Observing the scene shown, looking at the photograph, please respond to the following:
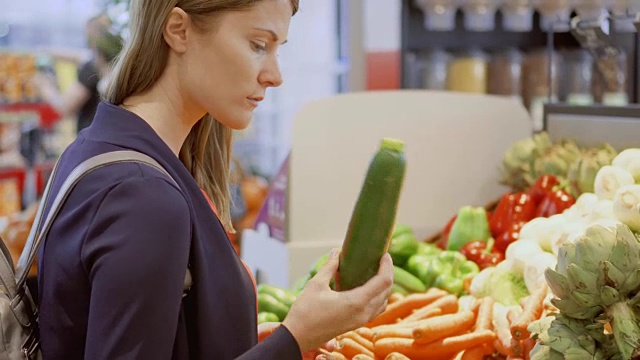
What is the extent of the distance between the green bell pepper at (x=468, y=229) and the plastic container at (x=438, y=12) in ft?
9.26

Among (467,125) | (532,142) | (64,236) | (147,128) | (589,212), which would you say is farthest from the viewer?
(467,125)

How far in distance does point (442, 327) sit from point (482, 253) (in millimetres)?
766

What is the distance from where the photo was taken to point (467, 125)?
12.2ft

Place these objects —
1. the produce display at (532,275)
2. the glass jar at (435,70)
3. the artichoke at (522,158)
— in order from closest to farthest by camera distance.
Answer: the produce display at (532,275), the artichoke at (522,158), the glass jar at (435,70)

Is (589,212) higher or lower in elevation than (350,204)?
higher

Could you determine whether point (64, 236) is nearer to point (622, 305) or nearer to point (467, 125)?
point (622, 305)

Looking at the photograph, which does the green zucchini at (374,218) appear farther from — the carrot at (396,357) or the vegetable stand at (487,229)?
the carrot at (396,357)

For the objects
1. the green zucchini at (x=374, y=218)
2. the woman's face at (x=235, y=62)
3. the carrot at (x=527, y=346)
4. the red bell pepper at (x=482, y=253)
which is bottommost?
the red bell pepper at (x=482, y=253)

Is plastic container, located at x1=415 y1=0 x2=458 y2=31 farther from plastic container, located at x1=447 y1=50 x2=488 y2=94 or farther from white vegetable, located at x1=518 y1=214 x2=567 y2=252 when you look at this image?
white vegetable, located at x1=518 y1=214 x2=567 y2=252

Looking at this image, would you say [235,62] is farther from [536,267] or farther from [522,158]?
[522,158]

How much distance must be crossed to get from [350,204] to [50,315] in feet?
7.49

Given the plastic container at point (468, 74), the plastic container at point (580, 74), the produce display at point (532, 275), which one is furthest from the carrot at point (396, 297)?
the plastic container at point (580, 74)

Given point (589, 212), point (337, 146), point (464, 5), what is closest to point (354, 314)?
point (589, 212)

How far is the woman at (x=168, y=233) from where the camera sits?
4.26 ft
